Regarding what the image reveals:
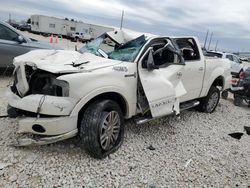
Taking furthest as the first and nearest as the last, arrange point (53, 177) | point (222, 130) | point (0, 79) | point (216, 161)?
point (0, 79)
point (222, 130)
point (216, 161)
point (53, 177)

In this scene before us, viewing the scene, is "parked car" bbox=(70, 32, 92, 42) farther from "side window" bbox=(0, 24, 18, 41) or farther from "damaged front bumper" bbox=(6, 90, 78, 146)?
"damaged front bumper" bbox=(6, 90, 78, 146)

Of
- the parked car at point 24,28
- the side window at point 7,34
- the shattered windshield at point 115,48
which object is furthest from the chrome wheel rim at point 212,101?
the parked car at point 24,28

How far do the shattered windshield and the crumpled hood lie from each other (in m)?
0.26

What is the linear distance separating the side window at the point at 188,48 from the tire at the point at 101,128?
2457mm

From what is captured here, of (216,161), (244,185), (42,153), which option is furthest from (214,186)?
(42,153)

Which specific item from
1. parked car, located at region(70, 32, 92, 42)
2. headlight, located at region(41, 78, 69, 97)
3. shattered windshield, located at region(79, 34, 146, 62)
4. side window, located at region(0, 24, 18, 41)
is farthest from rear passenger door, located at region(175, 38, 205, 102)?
parked car, located at region(70, 32, 92, 42)

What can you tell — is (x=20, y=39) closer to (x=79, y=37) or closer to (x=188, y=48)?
(x=188, y=48)

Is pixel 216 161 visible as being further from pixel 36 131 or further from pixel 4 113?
pixel 4 113

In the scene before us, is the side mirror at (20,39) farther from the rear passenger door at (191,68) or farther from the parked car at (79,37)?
the parked car at (79,37)

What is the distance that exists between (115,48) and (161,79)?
1.04 m

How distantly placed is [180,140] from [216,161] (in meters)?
0.78

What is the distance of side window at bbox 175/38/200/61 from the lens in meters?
5.65

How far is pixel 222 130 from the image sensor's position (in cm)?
565

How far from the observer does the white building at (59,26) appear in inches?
1742
